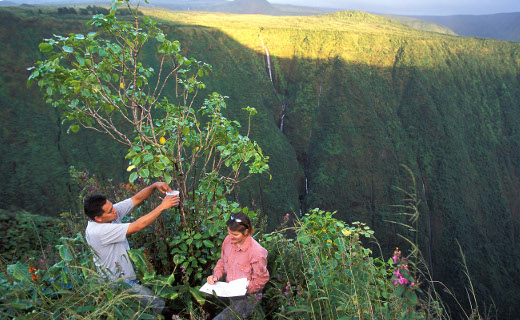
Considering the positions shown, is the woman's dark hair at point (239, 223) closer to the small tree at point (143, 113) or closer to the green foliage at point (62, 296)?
the small tree at point (143, 113)

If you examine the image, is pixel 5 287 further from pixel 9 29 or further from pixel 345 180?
pixel 345 180

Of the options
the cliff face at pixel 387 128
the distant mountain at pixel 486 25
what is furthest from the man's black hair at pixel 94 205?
the distant mountain at pixel 486 25

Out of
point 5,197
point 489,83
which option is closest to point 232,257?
point 5,197

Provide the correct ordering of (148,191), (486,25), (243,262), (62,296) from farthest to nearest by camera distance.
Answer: (486,25) < (148,191) < (243,262) < (62,296)

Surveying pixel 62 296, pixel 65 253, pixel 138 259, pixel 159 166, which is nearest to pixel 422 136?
pixel 159 166

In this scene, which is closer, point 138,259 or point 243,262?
point 138,259

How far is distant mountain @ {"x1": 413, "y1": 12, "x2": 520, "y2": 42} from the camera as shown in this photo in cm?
15962

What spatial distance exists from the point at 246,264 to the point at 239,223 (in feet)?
1.45

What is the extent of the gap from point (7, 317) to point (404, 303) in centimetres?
254

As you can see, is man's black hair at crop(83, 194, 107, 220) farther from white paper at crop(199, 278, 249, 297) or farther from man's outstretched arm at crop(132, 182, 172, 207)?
white paper at crop(199, 278, 249, 297)

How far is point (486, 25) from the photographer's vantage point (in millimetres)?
171500

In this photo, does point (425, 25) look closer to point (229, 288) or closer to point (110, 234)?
point (229, 288)

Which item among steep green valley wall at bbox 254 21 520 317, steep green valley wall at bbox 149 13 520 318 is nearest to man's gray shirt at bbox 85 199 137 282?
steep green valley wall at bbox 149 13 520 318

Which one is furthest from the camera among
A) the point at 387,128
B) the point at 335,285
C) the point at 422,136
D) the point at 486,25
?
the point at 486,25
